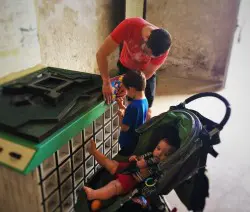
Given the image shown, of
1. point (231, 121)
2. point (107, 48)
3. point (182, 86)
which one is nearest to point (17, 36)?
point (107, 48)

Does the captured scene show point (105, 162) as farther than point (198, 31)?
No

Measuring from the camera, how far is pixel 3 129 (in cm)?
117

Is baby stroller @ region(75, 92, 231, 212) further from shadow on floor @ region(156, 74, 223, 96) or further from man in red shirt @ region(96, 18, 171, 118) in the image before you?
shadow on floor @ region(156, 74, 223, 96)

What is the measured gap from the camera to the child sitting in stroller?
4.23ft

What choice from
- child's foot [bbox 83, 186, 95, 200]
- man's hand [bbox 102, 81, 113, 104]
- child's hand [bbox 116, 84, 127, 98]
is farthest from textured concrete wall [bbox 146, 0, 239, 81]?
child's foot [bbox 83, 186, 95, 200]

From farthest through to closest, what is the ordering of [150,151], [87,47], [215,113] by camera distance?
[215,113], [87,47], [150,151]

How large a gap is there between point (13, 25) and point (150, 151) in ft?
3.63

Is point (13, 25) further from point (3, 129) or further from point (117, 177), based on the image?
point (117, 177)

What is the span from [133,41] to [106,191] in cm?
91

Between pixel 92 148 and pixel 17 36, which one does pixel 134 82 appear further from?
pixel 17 36

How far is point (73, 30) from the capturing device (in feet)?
8.04

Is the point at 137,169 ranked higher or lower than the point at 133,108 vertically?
lower

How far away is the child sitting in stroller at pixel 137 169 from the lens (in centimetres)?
129

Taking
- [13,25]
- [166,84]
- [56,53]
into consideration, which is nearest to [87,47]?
Answer: [56,53]
